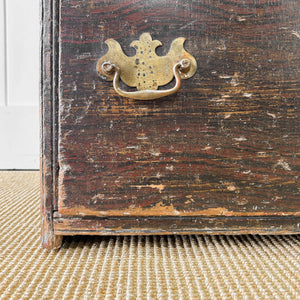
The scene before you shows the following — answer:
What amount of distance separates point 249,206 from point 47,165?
345 millimetres

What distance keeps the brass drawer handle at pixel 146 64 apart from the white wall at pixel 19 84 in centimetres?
114

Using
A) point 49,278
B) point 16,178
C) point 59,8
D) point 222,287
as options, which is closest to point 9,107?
point 16,178

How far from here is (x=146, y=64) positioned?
50 centimetres

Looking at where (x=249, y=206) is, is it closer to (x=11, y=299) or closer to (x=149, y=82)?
(x=149, y=82)

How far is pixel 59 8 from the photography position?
0.49m

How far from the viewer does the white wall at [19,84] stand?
1510 mm

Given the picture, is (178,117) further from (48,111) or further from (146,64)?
(48,111)

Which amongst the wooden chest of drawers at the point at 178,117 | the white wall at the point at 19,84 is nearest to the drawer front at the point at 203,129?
the wooden chest of drawers at the point at 178,117

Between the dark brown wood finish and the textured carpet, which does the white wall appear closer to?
the textured carpet

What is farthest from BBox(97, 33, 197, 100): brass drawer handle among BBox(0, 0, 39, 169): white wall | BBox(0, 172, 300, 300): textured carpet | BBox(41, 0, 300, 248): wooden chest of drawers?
BBox(0, 0, 39, 169): white wall

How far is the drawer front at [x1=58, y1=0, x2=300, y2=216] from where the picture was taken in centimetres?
50

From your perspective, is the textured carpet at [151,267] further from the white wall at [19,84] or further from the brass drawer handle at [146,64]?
the white wall at [19,84]

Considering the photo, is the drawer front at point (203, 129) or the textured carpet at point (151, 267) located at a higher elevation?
the drawer front at point (203, 129)

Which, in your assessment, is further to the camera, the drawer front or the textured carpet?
the drawer front
